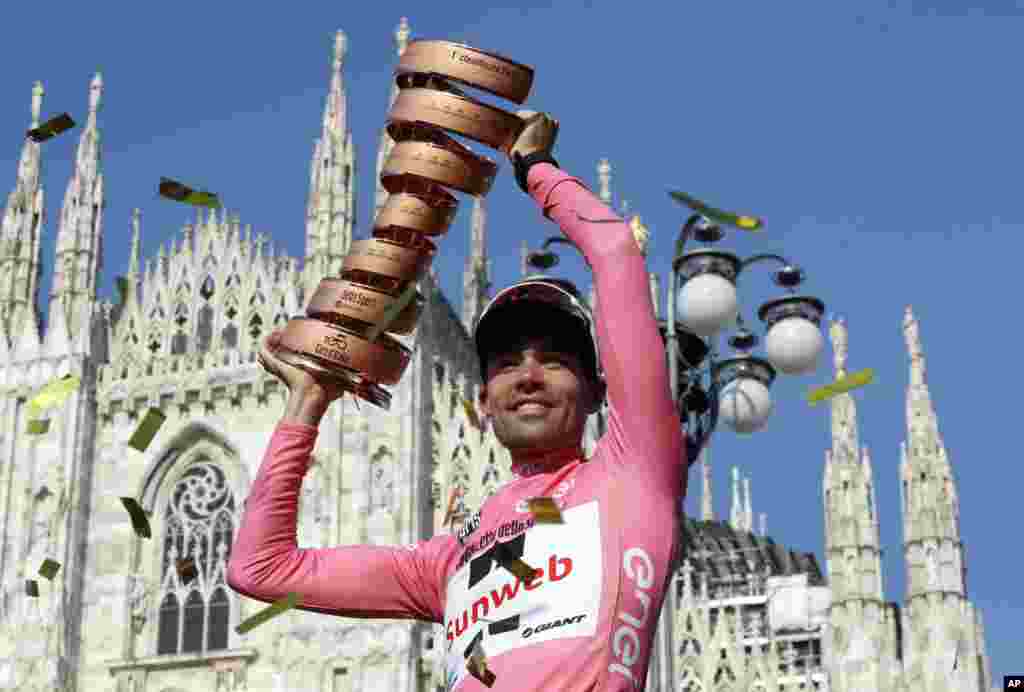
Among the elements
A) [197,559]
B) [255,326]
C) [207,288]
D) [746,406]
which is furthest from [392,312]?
[207,288]

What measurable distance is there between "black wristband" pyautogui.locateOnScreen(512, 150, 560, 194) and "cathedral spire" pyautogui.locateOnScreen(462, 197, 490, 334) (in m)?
25.4

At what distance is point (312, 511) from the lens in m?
25.2

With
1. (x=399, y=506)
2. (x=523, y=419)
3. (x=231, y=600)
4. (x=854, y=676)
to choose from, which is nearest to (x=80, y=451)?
(x=231, y=600)

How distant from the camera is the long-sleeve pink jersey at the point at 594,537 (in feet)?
9.89

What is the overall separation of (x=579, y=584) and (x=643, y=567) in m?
0.11

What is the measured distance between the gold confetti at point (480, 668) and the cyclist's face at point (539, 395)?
43 cm

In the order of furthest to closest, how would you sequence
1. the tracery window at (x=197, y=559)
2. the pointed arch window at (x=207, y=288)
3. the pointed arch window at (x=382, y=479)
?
1. the pointed arch window at (x=207, y=288)
2. the tracery window at (x=197, y=559)
3. the pointed arch window at (x=382, y=479)

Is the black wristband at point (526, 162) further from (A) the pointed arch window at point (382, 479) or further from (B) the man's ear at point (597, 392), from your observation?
(A) the pointed arch window at point (382, 479)

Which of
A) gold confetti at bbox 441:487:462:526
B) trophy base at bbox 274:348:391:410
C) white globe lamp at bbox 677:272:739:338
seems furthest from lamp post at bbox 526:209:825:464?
gold confetti at bbox 441:487:462:526

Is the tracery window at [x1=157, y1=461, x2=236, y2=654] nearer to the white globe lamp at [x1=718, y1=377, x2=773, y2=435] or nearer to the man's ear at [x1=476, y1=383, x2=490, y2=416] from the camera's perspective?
the white globe lamp at [x1=718, y1=377, x2=773, y2=435]

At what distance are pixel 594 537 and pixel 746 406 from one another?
9.20m

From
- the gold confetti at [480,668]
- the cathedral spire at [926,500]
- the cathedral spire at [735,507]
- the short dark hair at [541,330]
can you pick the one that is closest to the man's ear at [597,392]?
the short dark hair at [541,330]

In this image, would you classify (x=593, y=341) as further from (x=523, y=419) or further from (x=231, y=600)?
(x=231, y=600)

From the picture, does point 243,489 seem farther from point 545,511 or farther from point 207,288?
point 545,511
